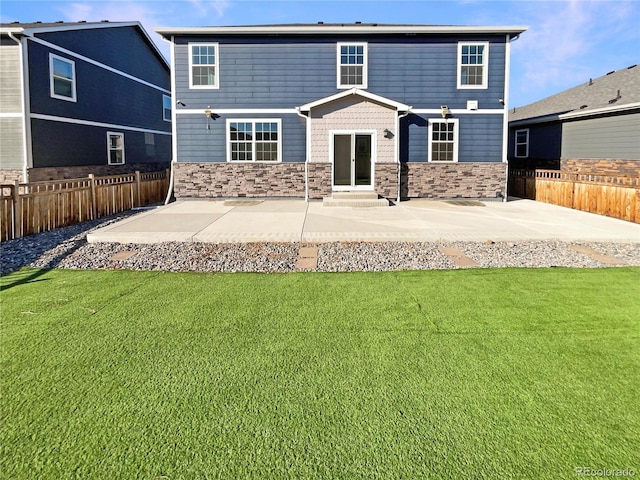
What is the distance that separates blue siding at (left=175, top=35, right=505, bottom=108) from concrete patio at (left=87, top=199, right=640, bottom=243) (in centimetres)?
399

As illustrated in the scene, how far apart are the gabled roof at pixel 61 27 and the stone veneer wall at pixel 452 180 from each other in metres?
13.2

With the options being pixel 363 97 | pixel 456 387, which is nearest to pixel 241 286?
pixel 456 387

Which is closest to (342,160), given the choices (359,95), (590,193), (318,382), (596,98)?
(359,95)

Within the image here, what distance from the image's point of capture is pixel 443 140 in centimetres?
1638

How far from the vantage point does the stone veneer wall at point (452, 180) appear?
16.4 meters

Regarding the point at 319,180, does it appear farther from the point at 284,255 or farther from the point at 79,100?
the point at 79,100

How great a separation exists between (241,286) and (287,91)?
11.9 metres

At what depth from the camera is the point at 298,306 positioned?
17.0 feet

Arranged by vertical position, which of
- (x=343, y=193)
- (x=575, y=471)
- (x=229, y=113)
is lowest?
(x=575, y=471)

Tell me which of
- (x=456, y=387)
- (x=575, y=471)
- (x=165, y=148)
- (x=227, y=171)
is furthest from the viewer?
(x=165, y=148)

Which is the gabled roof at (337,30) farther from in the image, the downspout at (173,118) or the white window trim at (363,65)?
the downspout at (173,118)

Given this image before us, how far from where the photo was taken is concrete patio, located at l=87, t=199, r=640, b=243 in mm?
9023

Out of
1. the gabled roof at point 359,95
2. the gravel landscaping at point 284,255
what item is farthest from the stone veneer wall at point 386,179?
the gravel landscaping at point 284,255

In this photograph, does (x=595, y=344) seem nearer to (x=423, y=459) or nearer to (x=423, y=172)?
(x=423, y=459)
